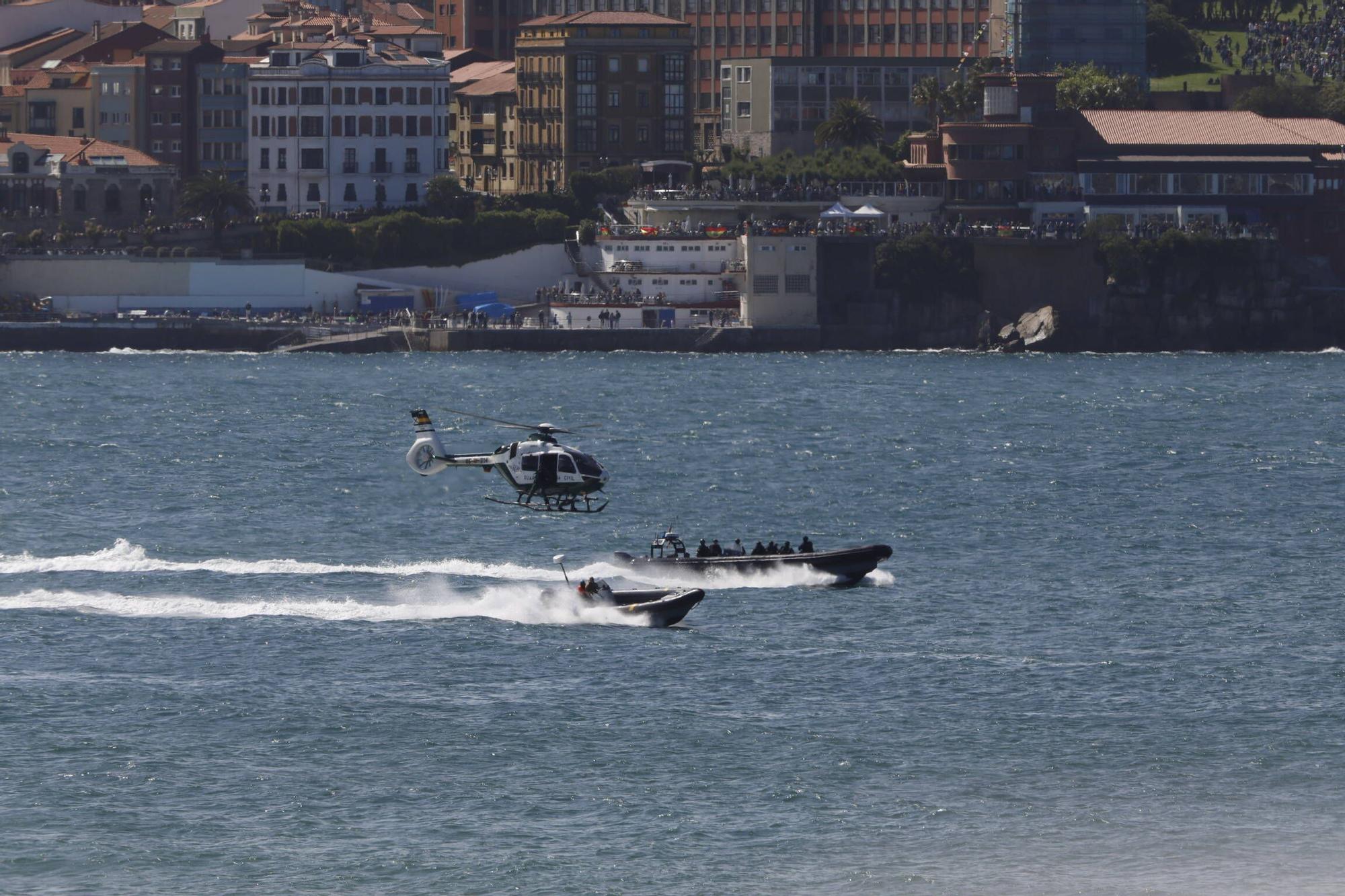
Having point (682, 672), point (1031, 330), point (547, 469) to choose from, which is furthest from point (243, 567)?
point (1031, 330)

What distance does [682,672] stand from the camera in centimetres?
8425

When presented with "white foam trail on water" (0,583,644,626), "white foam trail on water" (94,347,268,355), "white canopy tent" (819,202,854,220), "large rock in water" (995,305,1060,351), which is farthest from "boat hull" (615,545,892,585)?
"white foam trail on water" (94,347,268,355)

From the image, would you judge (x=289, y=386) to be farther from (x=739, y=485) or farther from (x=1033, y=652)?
(x=1033, y=652)

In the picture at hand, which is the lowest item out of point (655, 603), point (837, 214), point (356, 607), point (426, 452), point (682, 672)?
point (682, 672)

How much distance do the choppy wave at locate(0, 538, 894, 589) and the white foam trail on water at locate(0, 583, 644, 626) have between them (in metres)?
3.67

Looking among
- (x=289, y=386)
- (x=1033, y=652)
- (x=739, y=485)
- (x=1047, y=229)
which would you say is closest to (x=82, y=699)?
Answer: (x=1033, y=652)

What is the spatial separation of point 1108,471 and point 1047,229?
60848 mm

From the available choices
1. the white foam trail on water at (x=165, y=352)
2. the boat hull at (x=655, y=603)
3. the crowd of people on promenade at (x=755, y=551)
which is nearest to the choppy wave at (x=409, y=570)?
the crowd of people on promenade at (x=755, y=551)

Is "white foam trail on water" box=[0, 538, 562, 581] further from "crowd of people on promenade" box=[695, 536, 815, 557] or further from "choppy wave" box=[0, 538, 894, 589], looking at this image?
"crowd of people on promenade" box=[695, 536, 815, 557]

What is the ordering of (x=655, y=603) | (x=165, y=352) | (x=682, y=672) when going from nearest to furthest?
(x=682, y=672)
(x=655, y=603)
(x=165, y=352)

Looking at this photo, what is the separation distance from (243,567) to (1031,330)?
333 feet

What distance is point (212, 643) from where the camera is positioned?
3514 inches

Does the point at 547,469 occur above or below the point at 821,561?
above

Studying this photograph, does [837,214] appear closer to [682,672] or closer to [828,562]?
[828,562]
